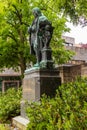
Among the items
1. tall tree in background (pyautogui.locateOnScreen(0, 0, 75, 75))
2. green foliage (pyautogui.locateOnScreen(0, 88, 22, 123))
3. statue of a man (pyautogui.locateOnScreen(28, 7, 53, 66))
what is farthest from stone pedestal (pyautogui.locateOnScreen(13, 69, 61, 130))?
tall tree in background (pyautogui.locateOnScreen(0, 0, 75, 75))

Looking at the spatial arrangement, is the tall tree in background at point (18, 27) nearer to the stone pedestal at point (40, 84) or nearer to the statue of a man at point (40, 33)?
the statue of a man at point (40, 33)

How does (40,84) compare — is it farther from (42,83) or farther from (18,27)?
(18,27)

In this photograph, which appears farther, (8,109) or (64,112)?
(8,109)

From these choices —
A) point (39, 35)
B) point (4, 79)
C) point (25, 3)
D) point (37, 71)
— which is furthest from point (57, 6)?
point (4, 79)

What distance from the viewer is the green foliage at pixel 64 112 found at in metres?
4.32

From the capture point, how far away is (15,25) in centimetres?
1828

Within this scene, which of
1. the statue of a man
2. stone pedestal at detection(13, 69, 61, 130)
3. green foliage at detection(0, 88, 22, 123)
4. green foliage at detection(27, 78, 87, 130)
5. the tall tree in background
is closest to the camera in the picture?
green foliage at detection(27, 78, 87, 130)

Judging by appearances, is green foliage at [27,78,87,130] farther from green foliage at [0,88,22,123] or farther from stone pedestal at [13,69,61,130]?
green foliage at [0,88,22,123]

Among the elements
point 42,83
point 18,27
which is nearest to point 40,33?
point 42,83

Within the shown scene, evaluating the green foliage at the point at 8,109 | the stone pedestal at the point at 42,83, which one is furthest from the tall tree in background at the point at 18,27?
the stone pedestal at the point at 42,83

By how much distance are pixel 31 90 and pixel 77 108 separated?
15.8 ft

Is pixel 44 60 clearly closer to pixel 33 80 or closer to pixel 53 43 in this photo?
pixel 33 80

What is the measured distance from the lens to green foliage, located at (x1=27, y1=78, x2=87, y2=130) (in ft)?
14.2

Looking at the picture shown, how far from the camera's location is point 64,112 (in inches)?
199
